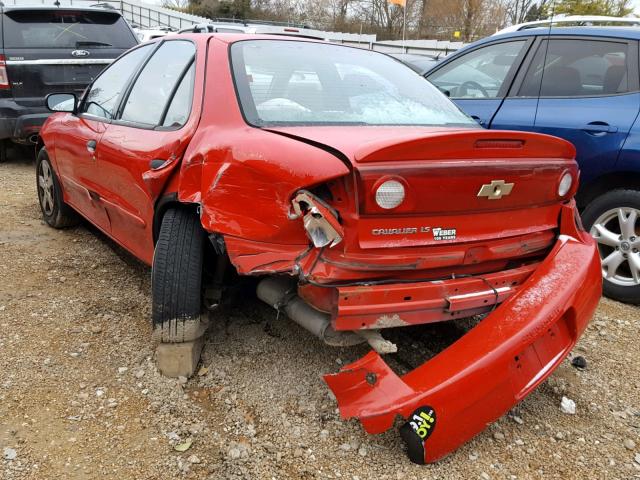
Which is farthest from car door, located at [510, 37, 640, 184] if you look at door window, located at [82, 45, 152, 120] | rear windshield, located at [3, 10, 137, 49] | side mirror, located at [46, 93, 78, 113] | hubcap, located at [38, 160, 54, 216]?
rear windshield, located at [3, 10, 137, 49]

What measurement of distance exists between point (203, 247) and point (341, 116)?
895mm

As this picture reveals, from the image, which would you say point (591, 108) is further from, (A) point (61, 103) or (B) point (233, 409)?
(A) point (61, 103)

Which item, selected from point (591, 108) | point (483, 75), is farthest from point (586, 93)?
point (483, 75)

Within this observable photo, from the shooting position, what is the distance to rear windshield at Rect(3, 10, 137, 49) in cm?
650

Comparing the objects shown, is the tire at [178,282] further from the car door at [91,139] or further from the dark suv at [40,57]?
the dark suv at [40,57]

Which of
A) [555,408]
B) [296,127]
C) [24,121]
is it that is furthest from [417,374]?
[24,121]

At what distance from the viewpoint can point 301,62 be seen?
2883 millimetres

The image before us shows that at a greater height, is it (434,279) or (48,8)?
(48,8)

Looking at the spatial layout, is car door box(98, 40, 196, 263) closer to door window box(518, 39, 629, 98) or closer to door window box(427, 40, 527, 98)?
door window box(427, 40, 527, 98)

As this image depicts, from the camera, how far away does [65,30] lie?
6754 mm

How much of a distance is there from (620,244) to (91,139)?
11.4 feet

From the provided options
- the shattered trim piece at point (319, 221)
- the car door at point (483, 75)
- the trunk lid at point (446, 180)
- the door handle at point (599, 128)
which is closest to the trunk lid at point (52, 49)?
the car door at point (483, 75)

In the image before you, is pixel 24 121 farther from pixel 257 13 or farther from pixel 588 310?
pixel 257 13

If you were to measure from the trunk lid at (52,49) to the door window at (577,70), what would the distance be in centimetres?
523
